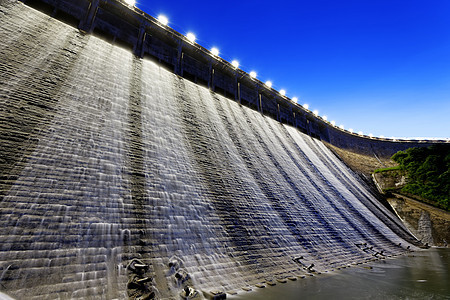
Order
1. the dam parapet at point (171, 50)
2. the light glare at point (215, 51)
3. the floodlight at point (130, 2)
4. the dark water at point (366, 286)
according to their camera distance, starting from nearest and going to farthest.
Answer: the dark water at point (366, 286) → the dam parapet at point (171, 50) → the floodlight at point (130, 2) → the light glare at point (215, 51)

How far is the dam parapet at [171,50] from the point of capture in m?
9.51

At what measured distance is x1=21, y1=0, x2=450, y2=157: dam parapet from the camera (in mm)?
9508

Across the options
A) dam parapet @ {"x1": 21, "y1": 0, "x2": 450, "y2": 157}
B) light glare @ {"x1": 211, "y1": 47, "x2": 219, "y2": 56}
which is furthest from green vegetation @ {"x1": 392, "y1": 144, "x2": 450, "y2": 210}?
light glare @ {"x1": 211, "y1": 47, "x2": 219, "y2": 56}

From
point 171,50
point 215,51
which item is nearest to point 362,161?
point 215,51

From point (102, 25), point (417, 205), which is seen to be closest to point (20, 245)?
point (102, 25)

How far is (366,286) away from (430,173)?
60.2 feet

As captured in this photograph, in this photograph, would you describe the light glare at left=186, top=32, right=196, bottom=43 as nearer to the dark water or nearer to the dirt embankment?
the dark water

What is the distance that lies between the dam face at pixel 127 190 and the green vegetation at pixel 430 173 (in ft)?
30.7

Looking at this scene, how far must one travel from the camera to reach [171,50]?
40.8ft

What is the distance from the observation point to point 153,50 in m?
11.5

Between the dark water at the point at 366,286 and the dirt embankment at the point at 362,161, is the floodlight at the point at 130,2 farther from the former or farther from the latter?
the dirt embankment at the point at 362,161

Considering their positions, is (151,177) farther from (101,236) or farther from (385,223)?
(385,223)

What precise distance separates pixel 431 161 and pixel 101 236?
24.7 meters

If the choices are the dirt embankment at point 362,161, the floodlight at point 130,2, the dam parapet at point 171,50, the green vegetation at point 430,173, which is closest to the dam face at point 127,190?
the dam parapet at point 171,50
